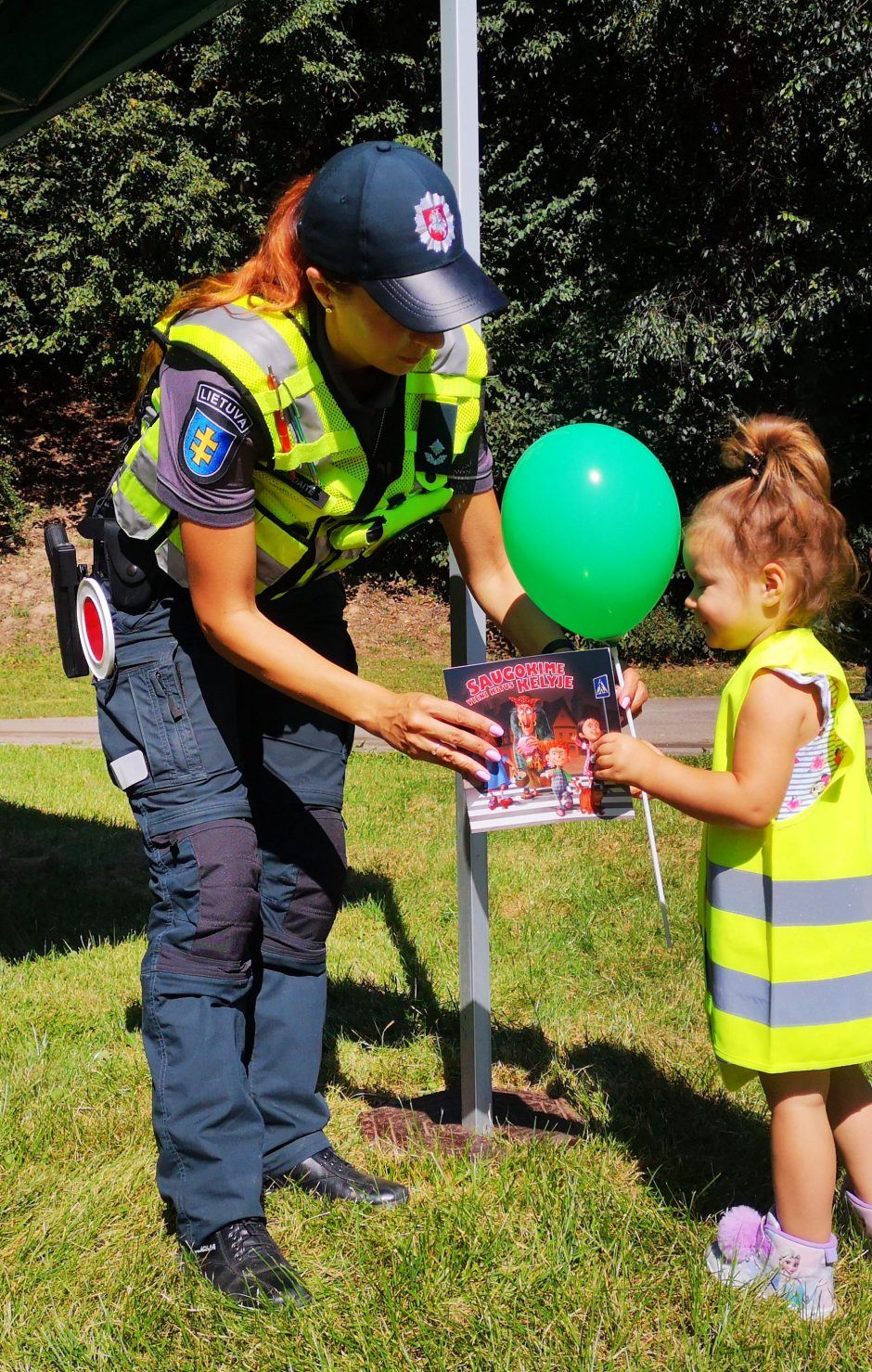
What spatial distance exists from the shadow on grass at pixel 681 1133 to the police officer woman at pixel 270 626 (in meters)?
0.58

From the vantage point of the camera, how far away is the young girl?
2084 millimetres

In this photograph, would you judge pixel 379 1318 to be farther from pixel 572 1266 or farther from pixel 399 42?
pixel 399 42

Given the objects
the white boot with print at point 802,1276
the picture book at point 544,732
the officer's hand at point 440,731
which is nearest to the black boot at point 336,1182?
the white boot with print at point 802,1276

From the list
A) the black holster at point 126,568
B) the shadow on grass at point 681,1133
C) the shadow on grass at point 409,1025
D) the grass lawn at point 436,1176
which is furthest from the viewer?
the shadow on grass at point 409,1025

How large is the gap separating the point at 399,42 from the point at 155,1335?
18.0 m

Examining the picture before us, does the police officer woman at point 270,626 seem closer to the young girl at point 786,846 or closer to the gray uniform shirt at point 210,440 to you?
the gray uniform shirt at point 210,440

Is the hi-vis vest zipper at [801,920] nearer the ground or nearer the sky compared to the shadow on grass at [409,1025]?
nearer the sky

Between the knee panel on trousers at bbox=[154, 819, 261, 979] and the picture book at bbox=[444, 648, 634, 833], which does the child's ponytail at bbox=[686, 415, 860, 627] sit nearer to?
the picture book at bbox=[444, 648, 634, 833]

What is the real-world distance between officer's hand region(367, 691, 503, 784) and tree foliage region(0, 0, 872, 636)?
39.0ft

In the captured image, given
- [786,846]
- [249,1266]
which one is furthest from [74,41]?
[249,1266]

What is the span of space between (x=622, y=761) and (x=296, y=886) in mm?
803

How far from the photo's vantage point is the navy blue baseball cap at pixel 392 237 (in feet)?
6.61

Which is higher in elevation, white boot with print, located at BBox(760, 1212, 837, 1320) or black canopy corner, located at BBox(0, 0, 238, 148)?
black canopy corner, located at BBox(0, 0, 238, 148)

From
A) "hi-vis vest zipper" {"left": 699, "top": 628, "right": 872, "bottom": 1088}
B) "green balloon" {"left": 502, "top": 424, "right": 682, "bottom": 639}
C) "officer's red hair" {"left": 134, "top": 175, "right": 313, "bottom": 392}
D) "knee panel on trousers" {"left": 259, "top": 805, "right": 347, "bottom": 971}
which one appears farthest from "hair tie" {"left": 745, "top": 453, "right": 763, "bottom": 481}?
"knee panel on trousers" {"left": 259, "top": 805, "right": 347, "bottom": 971}
